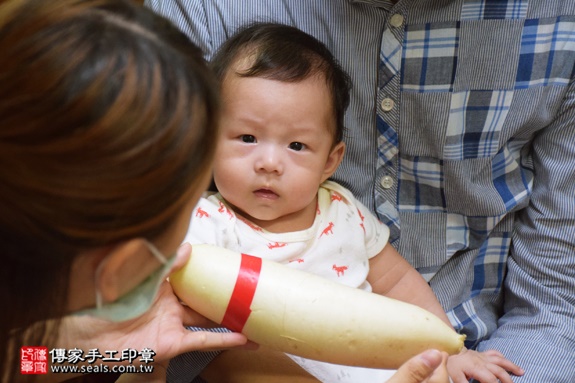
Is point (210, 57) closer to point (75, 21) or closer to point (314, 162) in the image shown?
point (314, 162)

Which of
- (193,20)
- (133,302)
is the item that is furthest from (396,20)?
(133,302)

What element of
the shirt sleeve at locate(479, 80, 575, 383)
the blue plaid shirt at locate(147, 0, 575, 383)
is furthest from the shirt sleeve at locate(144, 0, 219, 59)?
the shirt sleeve at locate(479, 80, 575, 383)

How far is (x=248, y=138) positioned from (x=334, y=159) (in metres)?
0.20

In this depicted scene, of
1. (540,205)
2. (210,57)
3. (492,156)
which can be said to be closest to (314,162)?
(210,57)

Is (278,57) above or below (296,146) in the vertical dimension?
above

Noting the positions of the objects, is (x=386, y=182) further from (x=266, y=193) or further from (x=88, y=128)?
(x=88, y=128)

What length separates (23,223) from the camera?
63 cm

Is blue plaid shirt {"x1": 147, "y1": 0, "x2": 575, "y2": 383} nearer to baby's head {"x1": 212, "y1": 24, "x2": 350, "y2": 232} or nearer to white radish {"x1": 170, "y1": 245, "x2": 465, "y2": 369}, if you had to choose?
baby's head {"x1": 212, "y1": 24, "x2": 350, "y2": 232}

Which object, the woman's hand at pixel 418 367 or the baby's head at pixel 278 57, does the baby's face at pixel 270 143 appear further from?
the woman's hand at pixel 418 367

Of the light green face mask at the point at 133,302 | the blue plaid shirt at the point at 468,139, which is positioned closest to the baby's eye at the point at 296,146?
the blue plaid shirt at the point at 468,139

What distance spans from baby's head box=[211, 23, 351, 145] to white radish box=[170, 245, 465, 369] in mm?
372

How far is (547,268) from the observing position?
1337 millimetres

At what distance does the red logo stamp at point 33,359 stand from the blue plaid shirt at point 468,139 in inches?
25.0

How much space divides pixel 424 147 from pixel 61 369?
812mm
